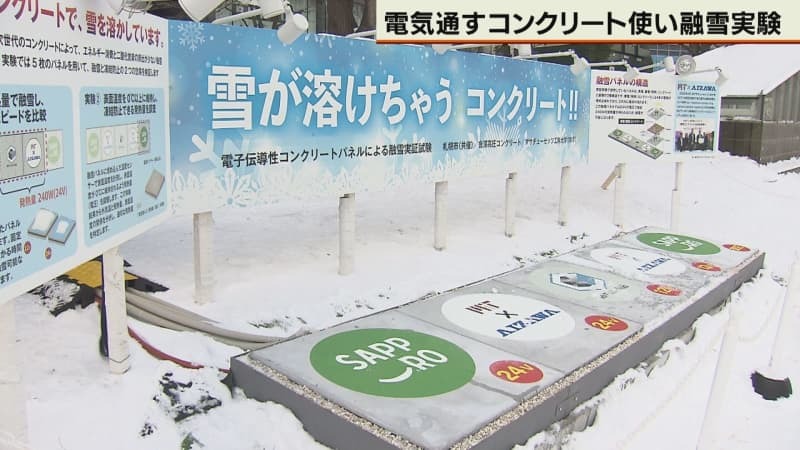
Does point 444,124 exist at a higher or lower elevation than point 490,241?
higher

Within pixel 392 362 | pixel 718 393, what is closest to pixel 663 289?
pixel 718 393

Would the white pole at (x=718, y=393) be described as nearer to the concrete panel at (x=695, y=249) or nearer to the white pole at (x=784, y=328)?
the white pole at (x=784, y=328)

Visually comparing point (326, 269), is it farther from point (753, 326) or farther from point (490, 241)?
point (753, 326)

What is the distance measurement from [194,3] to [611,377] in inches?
139

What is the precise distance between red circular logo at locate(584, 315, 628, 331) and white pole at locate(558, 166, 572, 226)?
4.22 m

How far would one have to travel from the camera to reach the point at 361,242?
7.77 metres

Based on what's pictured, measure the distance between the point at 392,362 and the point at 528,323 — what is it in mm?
1330

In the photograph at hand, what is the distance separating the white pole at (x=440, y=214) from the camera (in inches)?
306

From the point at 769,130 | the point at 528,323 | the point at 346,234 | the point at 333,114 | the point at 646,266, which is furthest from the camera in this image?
the point at 769,130

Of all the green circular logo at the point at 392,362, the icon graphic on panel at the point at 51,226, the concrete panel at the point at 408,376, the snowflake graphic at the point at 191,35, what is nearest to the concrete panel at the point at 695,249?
the concrete panel at the point at 408,376

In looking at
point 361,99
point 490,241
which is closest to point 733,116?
point 490,241

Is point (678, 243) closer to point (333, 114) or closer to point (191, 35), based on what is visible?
point (333, 114)

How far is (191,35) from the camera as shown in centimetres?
492

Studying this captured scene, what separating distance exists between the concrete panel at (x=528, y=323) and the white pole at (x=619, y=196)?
4.53m
